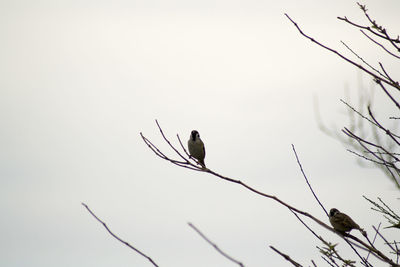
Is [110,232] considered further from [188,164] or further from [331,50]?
[188,164]

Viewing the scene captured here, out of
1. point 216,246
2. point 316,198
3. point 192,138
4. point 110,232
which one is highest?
point 192,138

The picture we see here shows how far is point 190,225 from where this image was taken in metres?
1.25

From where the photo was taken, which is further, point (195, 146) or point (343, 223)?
point (195, 146)

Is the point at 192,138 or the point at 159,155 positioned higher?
the point at 192,138

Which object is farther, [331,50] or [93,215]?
[331,50]

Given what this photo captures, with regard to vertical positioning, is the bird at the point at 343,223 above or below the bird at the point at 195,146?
below

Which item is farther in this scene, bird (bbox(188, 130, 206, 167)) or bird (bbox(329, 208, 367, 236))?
bird (bbox(188, 130, 206, 167))

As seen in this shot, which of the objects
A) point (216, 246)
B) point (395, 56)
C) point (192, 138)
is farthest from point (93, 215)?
Result: point (192, 138)

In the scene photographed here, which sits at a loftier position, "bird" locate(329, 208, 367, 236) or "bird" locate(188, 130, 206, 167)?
"bird" locate(188, 130, 206, 167)

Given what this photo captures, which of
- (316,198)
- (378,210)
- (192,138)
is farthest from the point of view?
(192,138)

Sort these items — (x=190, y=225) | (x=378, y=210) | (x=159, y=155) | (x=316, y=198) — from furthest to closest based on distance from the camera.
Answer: (x=159, y=155), (x=378, y=210), (x=316, y=198), (x=190, y=225)

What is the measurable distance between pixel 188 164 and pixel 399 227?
1.45 metres

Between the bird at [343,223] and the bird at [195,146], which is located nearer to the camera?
the bird at [343,223]

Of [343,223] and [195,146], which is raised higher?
[195,146]
